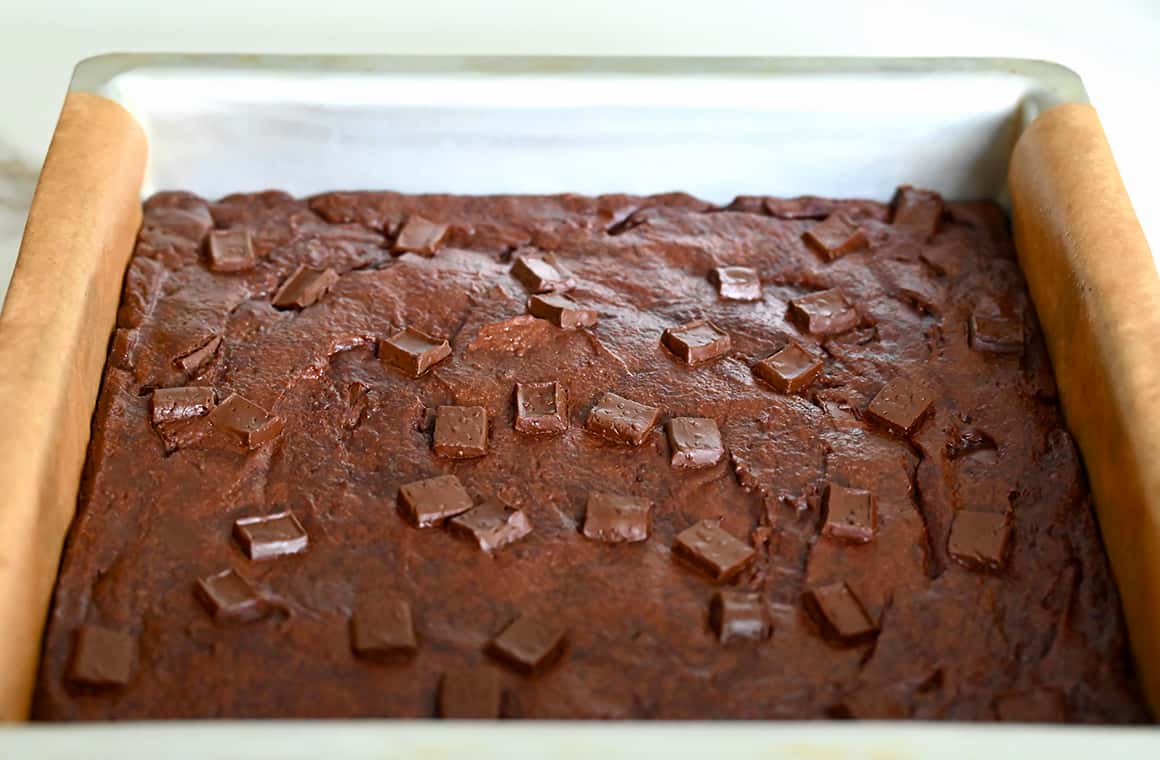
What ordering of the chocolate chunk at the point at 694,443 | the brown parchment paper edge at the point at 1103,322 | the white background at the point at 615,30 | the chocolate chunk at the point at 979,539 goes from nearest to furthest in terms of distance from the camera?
the brown parchment paper edge at the point at 1103,322, the chocolate chunk at the point at 979,539, the chocolate chunk at the point at 694,443, the white background at the point at 615,30

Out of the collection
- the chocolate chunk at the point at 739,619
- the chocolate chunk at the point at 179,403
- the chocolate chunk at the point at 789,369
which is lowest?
the chocolate chunk at the point at 739,619

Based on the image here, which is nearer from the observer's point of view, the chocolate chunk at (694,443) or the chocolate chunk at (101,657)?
the chocolate chunk at (101,657)

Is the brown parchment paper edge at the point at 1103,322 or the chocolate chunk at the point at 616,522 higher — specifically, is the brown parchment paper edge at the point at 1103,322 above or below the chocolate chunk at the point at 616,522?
above

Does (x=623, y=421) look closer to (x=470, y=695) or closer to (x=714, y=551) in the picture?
(x=714, y=551)

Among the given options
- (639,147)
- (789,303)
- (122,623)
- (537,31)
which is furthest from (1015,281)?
(122,623)

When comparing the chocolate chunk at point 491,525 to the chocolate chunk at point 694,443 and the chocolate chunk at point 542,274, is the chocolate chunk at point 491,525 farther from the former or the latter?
the chocolate chunk at point 542,274

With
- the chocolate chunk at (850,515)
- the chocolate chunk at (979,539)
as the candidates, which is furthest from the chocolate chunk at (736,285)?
the chocolate chunk at (979,539)
